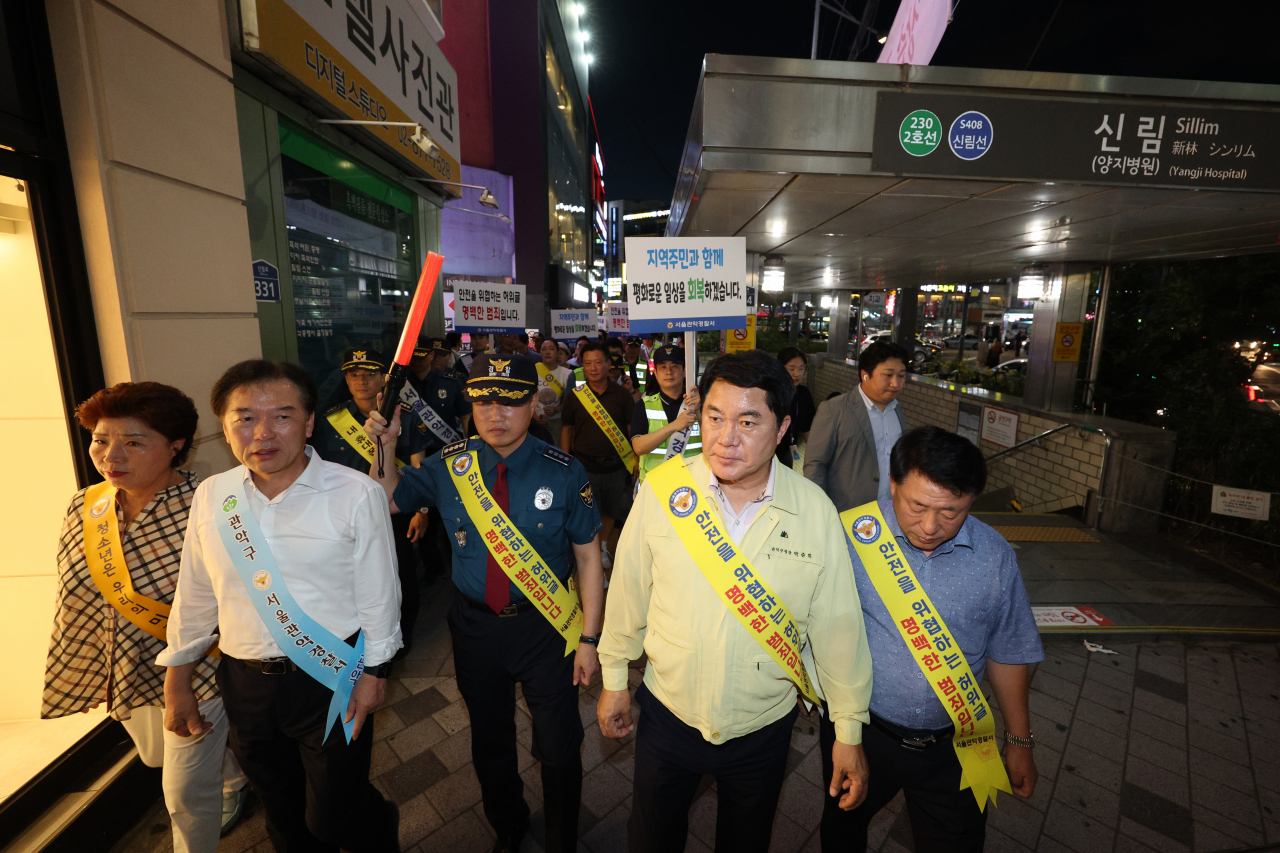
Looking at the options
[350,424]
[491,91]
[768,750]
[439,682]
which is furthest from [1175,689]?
[491,91]

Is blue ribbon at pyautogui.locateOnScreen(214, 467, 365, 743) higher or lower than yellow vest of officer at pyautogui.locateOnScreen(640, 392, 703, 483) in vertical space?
higher

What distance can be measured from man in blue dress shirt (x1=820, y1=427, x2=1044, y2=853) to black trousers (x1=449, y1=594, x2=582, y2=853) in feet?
4.21

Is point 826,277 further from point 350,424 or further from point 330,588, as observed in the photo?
point 330,588

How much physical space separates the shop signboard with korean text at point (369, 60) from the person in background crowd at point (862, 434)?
14.7ft

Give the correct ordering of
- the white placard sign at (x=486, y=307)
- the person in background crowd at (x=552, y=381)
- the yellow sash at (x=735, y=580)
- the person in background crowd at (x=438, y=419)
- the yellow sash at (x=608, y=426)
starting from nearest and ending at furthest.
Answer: the yellow sash at (x=735, y=580), the yellow sash at (x=608, y=426), the person in background crowd at (x=438, y=419), the person in background crowd at (x=552, y=381), the white placard sign at (x=486, y=307)

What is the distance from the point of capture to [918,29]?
6016 millimetres

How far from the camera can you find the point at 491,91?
73.5 feet

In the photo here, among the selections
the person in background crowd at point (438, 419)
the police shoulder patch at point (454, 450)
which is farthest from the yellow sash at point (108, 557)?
the person in background crowd at point (438, 419)

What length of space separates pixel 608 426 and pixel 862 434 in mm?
2324

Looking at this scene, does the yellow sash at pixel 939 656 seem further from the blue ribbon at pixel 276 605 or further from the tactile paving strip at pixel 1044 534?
the tactile paving strip at pixel 1044 534

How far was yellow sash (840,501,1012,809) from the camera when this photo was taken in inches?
79.0

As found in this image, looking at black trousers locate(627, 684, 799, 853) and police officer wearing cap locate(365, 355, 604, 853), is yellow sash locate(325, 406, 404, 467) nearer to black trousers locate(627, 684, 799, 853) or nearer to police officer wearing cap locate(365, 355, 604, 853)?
police officer wearing cap locate(365, 355, 604, 853)

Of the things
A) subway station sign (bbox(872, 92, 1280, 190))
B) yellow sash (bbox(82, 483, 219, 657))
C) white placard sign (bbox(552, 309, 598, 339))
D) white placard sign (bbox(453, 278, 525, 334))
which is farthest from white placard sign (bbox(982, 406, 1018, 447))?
yellow sash (bbox(82, 483, 219, 657))

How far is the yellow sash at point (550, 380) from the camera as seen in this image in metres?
7.90
